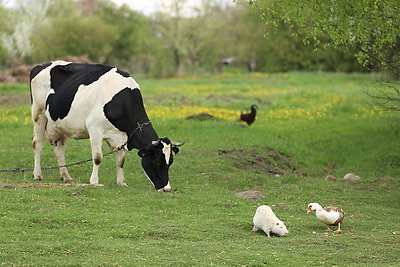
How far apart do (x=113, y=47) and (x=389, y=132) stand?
195ft

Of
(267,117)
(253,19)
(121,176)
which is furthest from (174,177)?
(253,19)

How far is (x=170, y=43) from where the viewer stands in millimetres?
78688

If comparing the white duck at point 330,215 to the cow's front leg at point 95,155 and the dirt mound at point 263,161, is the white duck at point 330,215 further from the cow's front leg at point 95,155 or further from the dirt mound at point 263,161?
the dirt mound at point 263,161

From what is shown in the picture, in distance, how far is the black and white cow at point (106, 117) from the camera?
16078 millimetres

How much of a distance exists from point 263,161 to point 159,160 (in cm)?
681

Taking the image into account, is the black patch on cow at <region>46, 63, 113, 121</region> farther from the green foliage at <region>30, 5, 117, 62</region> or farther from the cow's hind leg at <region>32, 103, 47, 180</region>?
the green foliage at <region>30, 5, 117, 62</region>

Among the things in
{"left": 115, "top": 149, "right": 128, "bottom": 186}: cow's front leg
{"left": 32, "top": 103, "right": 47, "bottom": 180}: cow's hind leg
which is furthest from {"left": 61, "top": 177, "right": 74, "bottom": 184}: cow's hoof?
{"left": 115, "top": 149, "right": 128, "bottom": 186}: cow's front leg

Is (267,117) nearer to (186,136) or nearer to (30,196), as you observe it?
(186,136)

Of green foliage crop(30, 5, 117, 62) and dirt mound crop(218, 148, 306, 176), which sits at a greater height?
green foliage crop(30, 5, 117, 62)

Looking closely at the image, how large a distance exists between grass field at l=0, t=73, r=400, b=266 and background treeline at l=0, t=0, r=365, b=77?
43.8m

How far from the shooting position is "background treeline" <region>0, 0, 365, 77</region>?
75312 mm

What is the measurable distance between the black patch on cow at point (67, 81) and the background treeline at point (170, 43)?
5464 centimetres

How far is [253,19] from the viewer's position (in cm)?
8000

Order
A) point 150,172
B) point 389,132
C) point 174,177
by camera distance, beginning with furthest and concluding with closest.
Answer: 1. point 389,132
2. point 174,177
3. point 150,172
